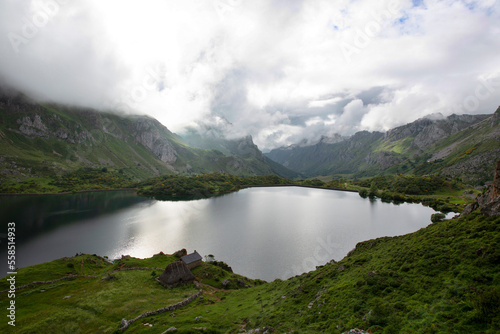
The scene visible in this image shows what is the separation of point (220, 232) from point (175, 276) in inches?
1931

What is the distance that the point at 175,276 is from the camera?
40.9 meters

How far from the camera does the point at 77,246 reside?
7412cm

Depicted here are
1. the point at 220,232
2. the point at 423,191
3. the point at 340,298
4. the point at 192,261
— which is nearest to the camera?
the point at 340,298

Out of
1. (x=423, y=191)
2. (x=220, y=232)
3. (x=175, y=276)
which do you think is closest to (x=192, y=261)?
(x=175, y=276)

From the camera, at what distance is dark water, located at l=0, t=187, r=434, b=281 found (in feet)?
214

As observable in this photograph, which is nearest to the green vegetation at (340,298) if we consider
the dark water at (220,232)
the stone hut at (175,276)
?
the stone hut at (175,276)

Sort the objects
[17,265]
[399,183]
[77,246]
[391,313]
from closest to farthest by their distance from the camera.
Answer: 1. [391,313]
2. [17,265]
3. [77,246]
4. [399,183]

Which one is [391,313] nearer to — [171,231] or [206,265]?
[206,265]

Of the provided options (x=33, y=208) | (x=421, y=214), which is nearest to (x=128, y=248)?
(x=33, y=208)

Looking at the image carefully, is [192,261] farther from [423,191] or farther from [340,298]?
[423,191]

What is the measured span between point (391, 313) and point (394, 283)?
4.59m

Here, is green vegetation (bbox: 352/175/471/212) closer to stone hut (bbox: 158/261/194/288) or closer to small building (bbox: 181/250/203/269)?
small building (bbox: 181/250/203/269)

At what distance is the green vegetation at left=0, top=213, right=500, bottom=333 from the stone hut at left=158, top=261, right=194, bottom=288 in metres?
1.36

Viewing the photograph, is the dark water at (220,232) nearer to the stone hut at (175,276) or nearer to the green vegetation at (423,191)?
the stone hut at (175,276)
